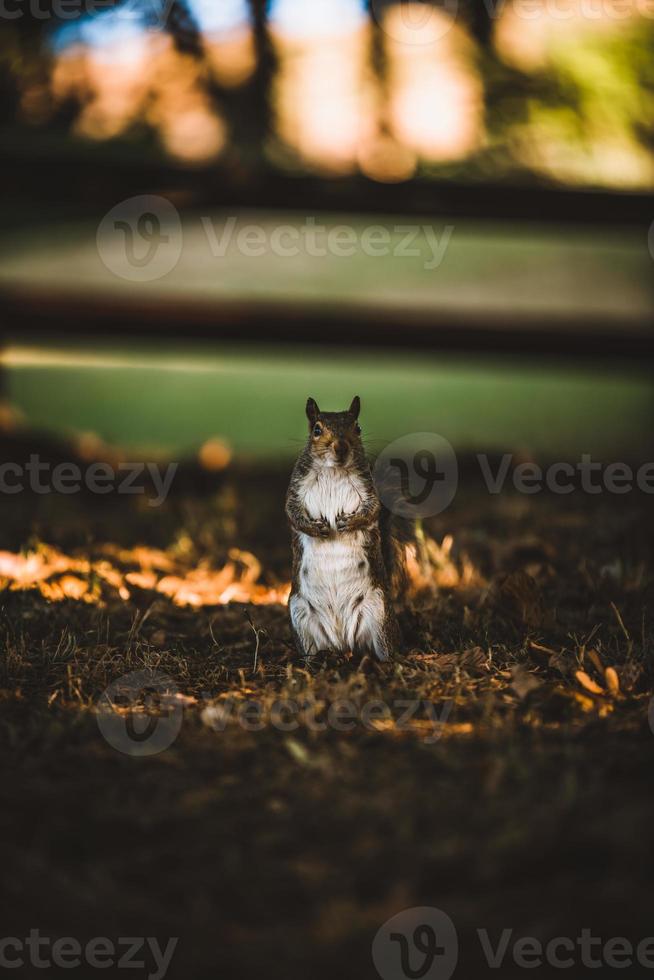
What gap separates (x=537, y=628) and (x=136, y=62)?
4871mm

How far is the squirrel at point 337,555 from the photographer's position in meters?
2.59

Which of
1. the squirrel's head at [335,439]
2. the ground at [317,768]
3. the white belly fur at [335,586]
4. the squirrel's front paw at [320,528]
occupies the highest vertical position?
the squirrel's head at [335,439]

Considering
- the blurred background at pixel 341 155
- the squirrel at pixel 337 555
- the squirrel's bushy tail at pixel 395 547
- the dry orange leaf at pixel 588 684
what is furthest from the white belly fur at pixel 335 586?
the blurred background at pixel 341 155

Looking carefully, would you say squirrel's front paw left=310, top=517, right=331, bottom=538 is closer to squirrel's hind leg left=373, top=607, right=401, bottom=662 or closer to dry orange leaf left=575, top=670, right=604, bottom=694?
squirrel's hind leg left=373, top=607, right=401, bottom=662

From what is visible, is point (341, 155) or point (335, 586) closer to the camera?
point (335, 586)

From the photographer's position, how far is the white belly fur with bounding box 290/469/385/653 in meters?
2.59

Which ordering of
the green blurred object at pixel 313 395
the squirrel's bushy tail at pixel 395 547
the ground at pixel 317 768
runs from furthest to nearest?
the green blurred object at pixel 313 395, the squirrel's bushy tail at pixel 395 547, the ground at pixel 317 768

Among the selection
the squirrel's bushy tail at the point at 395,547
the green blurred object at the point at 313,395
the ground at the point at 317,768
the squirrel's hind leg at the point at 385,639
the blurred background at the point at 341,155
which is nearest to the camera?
the ground at the point at 317,768

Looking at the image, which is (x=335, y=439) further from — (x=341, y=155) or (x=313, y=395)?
(x=313, y=395)

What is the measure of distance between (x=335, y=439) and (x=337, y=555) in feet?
→ 1.16

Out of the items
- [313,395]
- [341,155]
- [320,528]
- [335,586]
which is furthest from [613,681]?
[313,395]

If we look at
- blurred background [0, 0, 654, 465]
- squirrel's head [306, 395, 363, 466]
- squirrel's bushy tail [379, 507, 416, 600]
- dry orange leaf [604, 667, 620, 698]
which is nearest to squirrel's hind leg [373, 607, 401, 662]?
squirrel's bushy tail [379, 507, 416, 600]

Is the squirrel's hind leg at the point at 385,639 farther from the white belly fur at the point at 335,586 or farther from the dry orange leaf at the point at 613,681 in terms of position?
the dry orange leaf at the point at 613,681

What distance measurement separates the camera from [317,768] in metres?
1.94
